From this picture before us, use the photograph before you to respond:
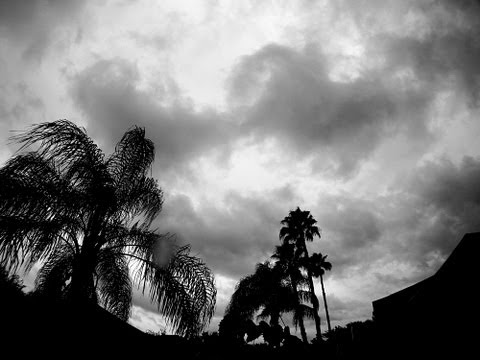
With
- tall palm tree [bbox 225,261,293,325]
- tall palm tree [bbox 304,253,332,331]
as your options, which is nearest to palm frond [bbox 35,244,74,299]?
tall palm tree [bbox 225,261,293,325]

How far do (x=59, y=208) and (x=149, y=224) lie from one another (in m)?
2.04

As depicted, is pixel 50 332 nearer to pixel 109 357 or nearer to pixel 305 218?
pixel 109 357

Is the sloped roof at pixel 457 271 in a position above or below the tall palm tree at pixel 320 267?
below

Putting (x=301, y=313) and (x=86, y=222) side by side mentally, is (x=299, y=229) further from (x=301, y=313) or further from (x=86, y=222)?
(x=86, y=222)

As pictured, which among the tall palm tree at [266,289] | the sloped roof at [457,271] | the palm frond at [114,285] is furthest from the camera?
the tall palm tree at [266,289]

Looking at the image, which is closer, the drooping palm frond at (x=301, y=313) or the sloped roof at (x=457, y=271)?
the sloped roof at (x=457, y=271)

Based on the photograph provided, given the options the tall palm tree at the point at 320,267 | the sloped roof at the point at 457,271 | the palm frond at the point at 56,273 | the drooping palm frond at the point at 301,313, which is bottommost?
the sloped roof at the point at 457,271

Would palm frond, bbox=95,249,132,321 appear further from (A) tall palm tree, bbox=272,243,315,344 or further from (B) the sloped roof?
(A) tall palm tree, bbox=272,243,315,344

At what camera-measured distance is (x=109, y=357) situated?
5.27m

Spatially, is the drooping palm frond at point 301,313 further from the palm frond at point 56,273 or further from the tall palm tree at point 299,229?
the palm frond at point 56,273

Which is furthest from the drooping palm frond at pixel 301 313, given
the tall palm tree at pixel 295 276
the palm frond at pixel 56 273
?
the palm frond at pixel 56 273

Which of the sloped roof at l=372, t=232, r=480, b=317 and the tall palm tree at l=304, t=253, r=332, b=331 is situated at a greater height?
the tall palm tree at l=304, t=253, r=332, b=331

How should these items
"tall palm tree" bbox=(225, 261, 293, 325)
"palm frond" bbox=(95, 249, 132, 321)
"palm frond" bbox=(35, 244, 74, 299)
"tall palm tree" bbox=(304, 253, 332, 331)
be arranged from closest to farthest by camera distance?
"palm frond" bbox=(35, 244, 74, 299) → "palm frond" bbox=(95, 249, 132, 321) → "tall palm tree" bbox=(225, 261, 293, 325) → "tall palm tree" bbox=(304, 253, 332, 331)

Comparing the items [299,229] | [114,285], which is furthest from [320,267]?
[114,285]
